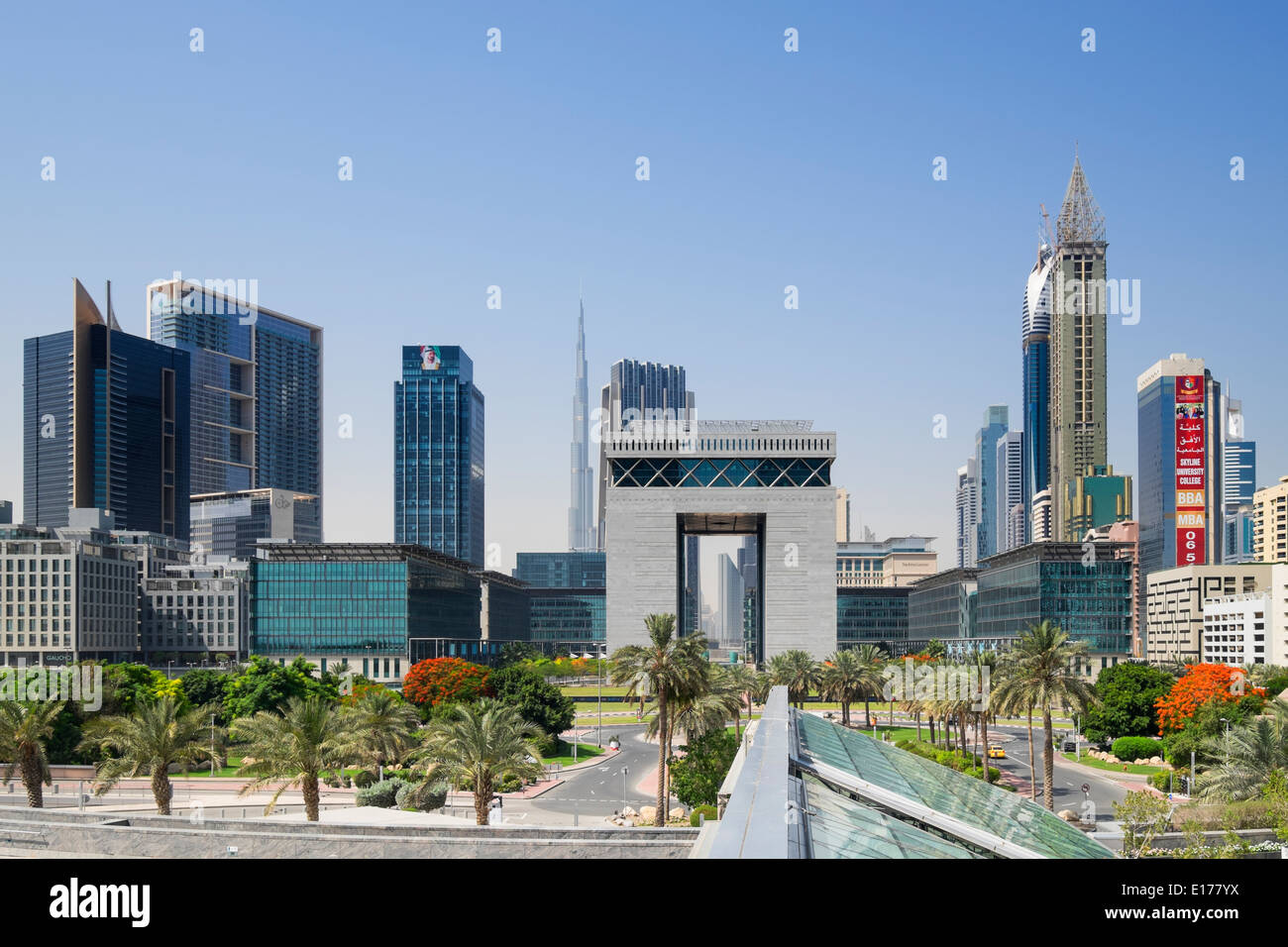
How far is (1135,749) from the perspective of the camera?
86938mm

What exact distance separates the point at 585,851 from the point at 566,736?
8758 centimetres

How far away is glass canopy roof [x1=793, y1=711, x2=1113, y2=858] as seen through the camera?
23.1 m

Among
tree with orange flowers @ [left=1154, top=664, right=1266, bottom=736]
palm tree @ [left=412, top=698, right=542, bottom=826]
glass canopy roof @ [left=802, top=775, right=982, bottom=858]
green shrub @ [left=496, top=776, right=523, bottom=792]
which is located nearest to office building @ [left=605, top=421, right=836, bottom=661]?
tree with orange flowers @ [left=1154, top=664, right=1266, bottom=736]

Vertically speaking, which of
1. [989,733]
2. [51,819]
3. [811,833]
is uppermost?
[811,833]

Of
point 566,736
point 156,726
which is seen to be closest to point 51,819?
point 156,726

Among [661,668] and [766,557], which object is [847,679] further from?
[766,557]

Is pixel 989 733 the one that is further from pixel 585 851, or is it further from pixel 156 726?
pixel 585 851

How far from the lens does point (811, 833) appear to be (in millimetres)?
15094

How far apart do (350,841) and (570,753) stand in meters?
73.4

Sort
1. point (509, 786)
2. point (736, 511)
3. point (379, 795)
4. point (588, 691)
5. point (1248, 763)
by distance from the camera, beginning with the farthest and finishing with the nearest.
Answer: point (588, 691)
point (736, 511)
point (509, 786)
point (379, 795)
point (1248, 763)

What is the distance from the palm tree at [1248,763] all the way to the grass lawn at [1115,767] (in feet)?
93.2

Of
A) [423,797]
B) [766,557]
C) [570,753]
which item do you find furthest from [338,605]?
[423,797]

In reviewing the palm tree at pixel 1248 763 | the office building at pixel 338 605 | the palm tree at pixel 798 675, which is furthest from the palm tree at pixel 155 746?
the office building at pixel 338 605

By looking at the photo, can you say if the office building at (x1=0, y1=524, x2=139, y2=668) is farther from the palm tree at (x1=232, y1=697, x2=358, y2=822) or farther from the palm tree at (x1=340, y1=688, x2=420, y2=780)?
the palm tree at (x1=232, y1=697, x2=358, y2=822)
